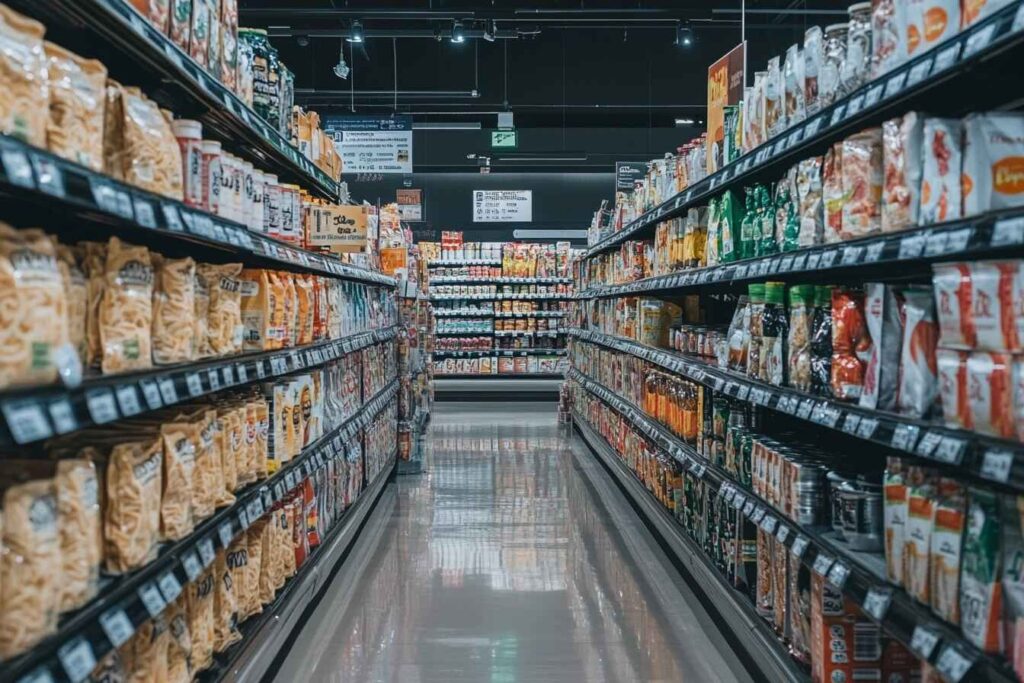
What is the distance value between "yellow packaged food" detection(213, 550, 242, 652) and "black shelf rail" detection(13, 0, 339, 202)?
4.28 ft

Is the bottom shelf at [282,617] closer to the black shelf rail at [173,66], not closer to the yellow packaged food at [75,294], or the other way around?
the yellow packaged food at [75,294]

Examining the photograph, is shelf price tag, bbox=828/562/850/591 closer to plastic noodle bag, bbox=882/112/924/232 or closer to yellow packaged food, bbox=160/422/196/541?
plastic noodle bag, bbox=882/112/924/232

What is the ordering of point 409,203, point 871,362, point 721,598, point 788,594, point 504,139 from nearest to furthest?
point 871,362
point 788,594
point 721,598
point 504,139
point 409,203

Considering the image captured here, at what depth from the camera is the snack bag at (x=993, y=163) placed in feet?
5.61

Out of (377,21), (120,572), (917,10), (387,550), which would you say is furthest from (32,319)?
(377,21)

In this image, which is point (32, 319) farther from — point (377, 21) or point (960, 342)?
point (377, 21)

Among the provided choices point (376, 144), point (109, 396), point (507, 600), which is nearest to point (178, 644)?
point (109, 396)

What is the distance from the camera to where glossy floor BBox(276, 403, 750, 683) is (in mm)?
3219

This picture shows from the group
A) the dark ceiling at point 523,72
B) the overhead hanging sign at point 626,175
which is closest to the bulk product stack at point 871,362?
the overhead hanging sign at point 626,175

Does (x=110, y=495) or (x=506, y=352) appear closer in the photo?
(x=110, y=495)

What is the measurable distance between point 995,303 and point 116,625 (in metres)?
1.73

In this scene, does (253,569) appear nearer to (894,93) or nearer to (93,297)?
(93,297)

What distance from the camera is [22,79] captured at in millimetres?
1395

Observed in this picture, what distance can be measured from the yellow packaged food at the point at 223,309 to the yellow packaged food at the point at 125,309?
47 cm
